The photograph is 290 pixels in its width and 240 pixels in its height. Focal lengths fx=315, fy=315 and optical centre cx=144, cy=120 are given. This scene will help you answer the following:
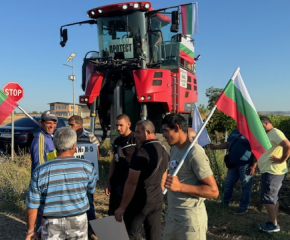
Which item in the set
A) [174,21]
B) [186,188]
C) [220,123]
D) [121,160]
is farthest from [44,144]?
[220,123]

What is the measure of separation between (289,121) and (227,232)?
10331mm

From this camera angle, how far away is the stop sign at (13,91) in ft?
24.9

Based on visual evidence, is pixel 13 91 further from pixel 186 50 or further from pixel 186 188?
pixel 186 188

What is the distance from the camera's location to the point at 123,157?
3871 millimetres

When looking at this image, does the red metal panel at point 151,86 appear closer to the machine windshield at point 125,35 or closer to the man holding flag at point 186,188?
the machine windshield at point 125,35

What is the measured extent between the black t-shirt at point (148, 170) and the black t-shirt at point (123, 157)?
0.68 m

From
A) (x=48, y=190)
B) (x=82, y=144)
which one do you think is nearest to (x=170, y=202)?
(x=48, y=190)

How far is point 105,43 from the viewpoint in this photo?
799 centimetres

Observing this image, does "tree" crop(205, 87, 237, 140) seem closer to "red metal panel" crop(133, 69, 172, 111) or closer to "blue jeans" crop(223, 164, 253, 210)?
"red metal panel" crop(133, 69, 172, 111)

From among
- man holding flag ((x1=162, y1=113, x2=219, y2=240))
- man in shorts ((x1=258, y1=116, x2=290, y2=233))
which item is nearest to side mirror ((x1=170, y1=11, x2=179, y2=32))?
man in shorts ((x1=258, y1=116, x2=290, y2=233))

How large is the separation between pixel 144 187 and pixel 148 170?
185 millimetres

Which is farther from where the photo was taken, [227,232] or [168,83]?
[168,83]

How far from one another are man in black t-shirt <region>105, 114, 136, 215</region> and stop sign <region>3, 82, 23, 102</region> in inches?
185

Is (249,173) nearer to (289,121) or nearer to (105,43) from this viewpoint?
(105,43)
